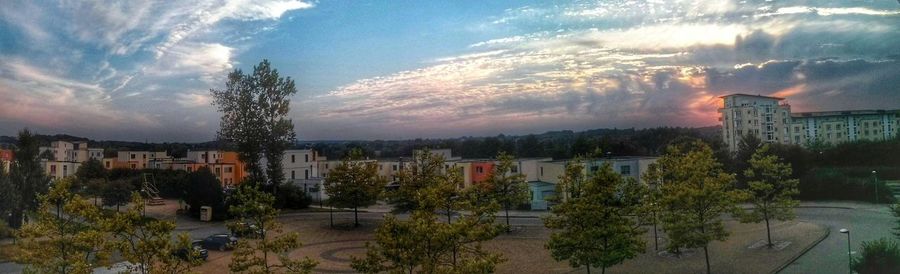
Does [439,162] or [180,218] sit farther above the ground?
[439,162]

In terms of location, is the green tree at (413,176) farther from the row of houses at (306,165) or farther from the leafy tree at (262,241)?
the leafy tree at (262,241)

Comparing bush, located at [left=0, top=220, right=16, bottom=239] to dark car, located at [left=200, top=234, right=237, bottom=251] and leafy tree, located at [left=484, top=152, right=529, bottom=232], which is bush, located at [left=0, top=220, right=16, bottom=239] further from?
leafy tree, located at [left=484, top=152, right=529, bottom=232]

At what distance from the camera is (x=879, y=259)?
791cm

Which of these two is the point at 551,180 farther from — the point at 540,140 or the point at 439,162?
the point at 439,162

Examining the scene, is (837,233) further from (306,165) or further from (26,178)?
(26,178)

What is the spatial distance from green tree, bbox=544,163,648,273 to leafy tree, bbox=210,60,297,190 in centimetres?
1121

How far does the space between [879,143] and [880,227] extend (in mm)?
7885

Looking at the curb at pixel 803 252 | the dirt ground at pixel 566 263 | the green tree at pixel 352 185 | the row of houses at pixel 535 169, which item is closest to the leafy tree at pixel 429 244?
the dirt ground at pixel 566 263

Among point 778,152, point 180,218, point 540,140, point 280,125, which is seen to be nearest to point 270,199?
point 180,218

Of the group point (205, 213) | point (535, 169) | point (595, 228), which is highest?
point (535, 169)

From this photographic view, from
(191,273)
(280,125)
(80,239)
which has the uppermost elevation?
(280,125)

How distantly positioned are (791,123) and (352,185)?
1892 centimetres

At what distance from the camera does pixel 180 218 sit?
14500 mm

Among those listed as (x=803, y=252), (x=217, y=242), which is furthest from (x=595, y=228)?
(x=217, y=242)
